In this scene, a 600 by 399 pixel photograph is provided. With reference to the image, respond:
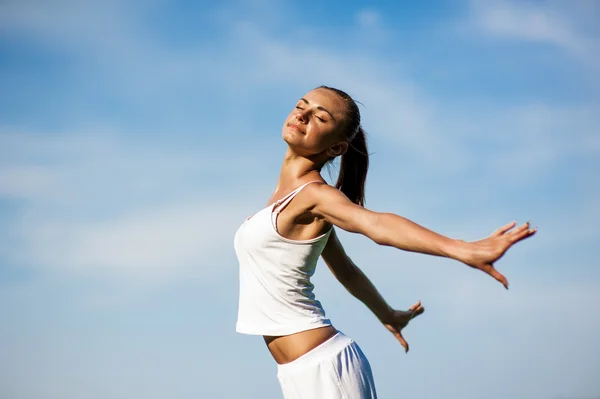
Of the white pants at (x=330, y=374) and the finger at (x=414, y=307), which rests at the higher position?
the finger at (x=414, y=307)

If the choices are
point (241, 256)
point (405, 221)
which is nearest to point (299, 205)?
point (241, 256)

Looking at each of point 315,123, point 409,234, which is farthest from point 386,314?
point 409,234

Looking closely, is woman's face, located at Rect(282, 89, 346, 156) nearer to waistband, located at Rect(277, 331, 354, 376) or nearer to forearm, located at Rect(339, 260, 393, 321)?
forearm, located at Rect(339, 260, 393, 321)

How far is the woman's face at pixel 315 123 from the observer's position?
17.7 feet

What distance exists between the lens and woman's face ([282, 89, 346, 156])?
5406 millimetres

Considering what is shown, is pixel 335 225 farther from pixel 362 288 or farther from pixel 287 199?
pixel 362 288

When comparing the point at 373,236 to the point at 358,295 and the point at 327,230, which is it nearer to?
the point at 327,230

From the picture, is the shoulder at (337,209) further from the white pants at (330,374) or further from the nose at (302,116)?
the white pants at (330,374)

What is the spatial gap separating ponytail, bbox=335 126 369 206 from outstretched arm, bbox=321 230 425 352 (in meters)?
0.43

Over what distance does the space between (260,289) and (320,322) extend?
1.47 ft

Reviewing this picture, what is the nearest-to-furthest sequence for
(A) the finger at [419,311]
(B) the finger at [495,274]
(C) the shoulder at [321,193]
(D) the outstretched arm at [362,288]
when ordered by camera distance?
(B) the finger at [495,274]
(C) the shoulder at [321,193]
(D) the outstretched arm at [362,288]
(A) the finger at [419,311]

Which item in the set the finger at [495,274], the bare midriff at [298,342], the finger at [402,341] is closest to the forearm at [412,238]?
the finger at [495,274]

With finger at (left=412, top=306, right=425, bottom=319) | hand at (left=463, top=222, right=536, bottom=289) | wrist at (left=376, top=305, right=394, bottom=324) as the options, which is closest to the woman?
hand at (left=463, top=222, right=536, bottom=289)

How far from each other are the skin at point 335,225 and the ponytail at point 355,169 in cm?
24
